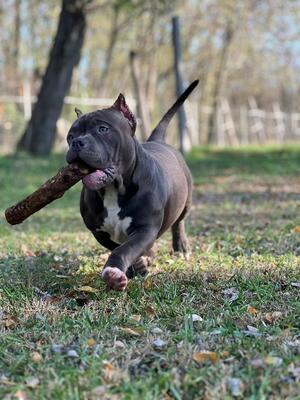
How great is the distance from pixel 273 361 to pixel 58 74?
1445 cm

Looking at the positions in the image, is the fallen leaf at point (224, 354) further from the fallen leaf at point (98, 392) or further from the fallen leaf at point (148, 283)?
the fallen leaf at point (148, 283)

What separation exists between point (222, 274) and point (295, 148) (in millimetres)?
17412

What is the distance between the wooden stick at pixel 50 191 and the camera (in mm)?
4621

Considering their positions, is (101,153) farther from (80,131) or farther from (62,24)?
(62,24)

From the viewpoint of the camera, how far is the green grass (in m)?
3.12

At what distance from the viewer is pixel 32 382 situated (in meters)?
3.14

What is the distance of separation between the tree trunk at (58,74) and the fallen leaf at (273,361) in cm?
1423

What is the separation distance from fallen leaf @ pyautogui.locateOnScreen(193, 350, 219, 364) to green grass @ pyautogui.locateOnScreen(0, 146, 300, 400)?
0.09 ft

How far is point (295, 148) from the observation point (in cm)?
2186

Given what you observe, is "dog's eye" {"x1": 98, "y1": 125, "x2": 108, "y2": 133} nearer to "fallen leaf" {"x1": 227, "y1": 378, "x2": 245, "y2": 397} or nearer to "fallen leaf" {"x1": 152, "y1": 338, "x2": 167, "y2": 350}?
"fallen leaf" {"x1": 152, "y1": 338, "x2": 167, "y2": 350}

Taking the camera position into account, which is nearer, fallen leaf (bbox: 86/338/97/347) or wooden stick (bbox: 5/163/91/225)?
fallen leaf (bbox: 86/338/97/347)

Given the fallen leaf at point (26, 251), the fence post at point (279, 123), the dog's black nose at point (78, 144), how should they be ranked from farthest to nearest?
1. the fence post at point (279, 123)
2. the fallen leaf at point (26, 251)
3. the dog's black nose at point (78, 144)

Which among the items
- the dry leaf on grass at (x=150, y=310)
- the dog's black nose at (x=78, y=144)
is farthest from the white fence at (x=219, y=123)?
the dry leaf on grass at (x=150, y=310)

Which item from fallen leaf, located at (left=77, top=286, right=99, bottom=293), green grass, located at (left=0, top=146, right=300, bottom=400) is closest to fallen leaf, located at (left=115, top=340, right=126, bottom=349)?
green grass, located at (left=0, top=146, right=300, bottom=400)
